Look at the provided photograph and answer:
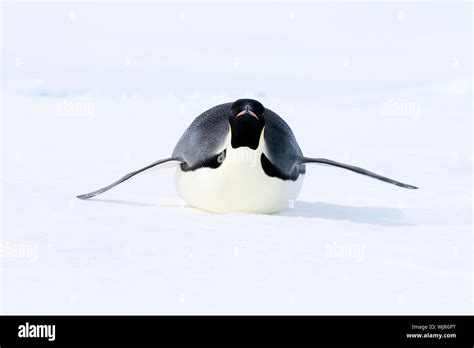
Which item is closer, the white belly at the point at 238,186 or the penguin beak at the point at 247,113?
the penguin beak at the point at 247,113

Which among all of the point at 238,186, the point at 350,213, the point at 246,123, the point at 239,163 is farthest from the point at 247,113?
the point at 350,213

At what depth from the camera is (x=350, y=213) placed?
6184 mm

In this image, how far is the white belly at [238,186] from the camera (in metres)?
5.32

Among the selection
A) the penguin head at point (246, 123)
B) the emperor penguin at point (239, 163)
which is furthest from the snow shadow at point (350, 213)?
the penguin head at point (246, 123)

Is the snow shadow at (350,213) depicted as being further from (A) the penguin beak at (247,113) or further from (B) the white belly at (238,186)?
(A) the penguin beak at (247,113)

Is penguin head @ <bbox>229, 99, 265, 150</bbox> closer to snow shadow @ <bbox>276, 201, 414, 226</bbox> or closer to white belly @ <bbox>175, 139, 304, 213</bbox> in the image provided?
white belly @ <bbox>175, 139, 304, 213</bbox>

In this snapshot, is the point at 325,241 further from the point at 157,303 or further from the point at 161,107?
the point at 161,107

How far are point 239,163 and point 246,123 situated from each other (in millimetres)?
278

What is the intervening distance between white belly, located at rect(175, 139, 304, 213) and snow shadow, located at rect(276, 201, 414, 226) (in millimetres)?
285

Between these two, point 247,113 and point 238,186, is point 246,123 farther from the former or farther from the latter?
point 238,186

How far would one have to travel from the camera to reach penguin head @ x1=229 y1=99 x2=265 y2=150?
17.0ft

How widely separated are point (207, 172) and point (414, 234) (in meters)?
1.40

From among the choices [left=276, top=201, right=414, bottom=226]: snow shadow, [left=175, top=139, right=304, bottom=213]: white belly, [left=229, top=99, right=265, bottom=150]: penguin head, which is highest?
[left=229, top=99, right=265, bottom=150]: penguin head

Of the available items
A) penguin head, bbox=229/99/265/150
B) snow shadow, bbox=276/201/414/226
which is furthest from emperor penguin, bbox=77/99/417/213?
snow shadow, bbox=276/201/414/226
